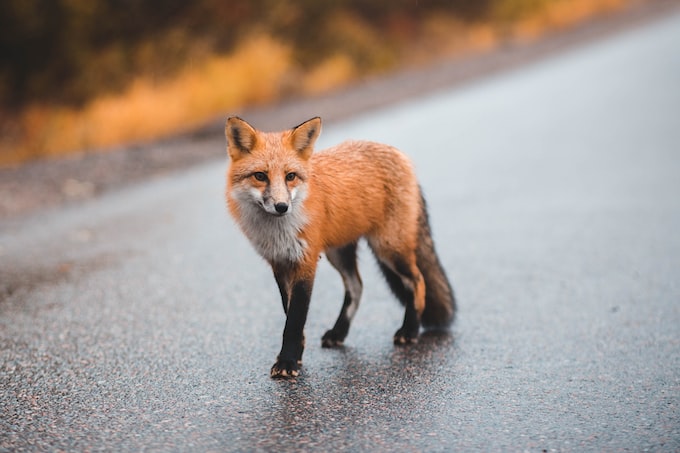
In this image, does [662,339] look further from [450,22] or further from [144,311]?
[450,22]

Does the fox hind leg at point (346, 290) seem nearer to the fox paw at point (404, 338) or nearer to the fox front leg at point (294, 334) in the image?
the fox paw at point (404, 338)

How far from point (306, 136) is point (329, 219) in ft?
1.61

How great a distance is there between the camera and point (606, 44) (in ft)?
64.8

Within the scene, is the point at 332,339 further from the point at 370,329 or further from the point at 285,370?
the point at 285,370

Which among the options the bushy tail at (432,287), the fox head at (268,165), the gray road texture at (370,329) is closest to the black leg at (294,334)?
the gray road texture at (370,329)

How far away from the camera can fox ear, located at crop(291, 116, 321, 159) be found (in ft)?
14.8

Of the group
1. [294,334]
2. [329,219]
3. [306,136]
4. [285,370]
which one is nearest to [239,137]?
[306,136]

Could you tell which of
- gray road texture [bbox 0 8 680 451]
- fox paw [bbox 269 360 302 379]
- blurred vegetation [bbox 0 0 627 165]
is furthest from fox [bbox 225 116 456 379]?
blurred vegetation [bbox 0 0 627 165]

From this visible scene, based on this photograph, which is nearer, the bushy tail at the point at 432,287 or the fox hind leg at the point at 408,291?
the fox hind leg at the point at 408,291

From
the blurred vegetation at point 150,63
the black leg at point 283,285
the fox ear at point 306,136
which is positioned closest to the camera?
the fox ear at point 306,136

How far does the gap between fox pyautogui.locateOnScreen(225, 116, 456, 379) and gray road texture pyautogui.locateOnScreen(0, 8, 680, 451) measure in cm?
22

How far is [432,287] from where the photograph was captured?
5.23m

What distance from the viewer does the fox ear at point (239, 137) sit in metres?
4.42

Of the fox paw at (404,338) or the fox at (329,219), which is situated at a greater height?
the fox at (329,219)
